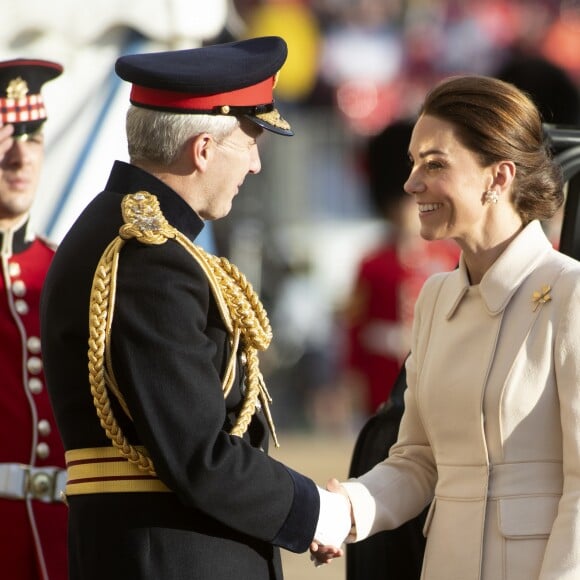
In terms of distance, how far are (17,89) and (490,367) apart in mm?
1632

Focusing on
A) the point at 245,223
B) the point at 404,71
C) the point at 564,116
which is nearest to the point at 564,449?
the point at 564,116

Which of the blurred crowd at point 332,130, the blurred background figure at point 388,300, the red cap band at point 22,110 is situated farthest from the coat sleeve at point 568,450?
the blurred crowd at point 332,130

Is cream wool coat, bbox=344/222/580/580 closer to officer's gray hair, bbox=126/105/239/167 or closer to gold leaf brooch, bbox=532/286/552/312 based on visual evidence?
gold leaf brooch, bbox=532/286/552/312

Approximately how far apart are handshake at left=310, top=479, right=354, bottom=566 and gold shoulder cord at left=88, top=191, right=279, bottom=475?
24 centimetres

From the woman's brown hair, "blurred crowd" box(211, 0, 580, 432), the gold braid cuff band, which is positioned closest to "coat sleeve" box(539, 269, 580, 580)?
the woman's brown hair

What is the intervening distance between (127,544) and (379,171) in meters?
6.91

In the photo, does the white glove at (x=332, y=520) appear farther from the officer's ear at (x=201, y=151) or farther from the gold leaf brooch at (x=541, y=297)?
the officer's ear at (x=201, y=151)

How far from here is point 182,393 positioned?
3.27 m

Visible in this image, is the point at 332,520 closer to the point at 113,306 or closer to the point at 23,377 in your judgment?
the point at 113,306

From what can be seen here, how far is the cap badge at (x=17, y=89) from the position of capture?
4.38m

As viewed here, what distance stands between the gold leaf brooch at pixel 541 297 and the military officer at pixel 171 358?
1.89 feet

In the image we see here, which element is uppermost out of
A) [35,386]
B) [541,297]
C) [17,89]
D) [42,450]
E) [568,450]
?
[17,89]

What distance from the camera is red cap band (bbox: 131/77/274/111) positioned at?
3453mm

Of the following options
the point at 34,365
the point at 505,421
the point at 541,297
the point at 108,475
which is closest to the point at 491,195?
the point at 541,297
